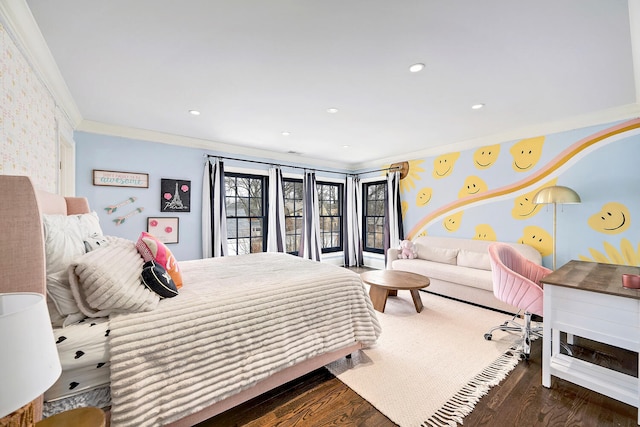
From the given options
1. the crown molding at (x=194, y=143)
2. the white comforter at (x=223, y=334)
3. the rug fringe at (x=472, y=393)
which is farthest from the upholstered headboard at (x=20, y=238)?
the crown molding at (x=194, y=143)

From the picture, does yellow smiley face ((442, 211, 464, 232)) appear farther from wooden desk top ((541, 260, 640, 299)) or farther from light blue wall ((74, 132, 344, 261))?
light blue wall ((74, 132, 344, 261))

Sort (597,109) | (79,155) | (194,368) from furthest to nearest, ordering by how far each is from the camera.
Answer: (79,155)
(597,109)
(194,368)

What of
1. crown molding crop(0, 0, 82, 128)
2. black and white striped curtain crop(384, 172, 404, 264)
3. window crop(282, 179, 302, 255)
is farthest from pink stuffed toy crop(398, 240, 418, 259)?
crown molding crop(0, 0, 82, 128)

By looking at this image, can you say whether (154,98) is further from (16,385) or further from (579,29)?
(579,29)

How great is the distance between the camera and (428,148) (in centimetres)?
468

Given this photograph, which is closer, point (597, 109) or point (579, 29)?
point (579, 29)

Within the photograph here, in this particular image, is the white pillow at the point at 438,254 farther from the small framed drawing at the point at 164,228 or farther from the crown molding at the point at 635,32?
the small framed drawing at the point at 164,228

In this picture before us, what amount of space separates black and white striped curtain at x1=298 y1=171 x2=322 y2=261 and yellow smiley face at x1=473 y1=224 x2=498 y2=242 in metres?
2.83

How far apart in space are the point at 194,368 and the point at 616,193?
176 inches

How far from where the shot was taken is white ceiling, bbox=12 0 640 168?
152 centimetres

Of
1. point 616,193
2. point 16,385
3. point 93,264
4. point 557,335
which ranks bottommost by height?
point 557,335

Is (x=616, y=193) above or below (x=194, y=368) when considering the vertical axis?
above

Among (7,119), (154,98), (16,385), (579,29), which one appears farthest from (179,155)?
(579,29)

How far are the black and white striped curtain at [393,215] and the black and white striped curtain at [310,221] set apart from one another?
4.65ft
